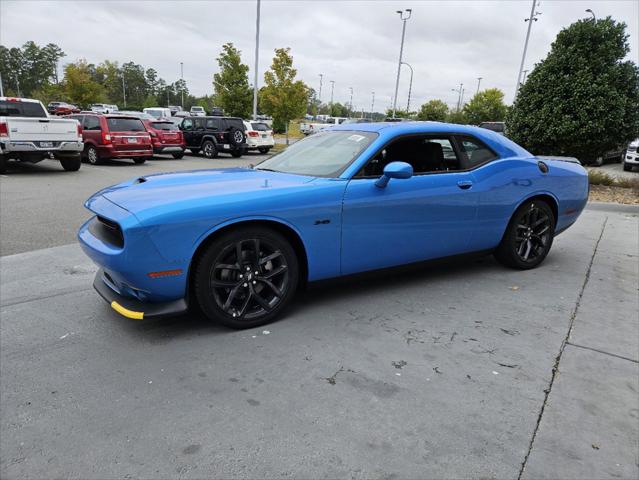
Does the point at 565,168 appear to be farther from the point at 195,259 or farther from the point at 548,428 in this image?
Result: the point at 195,259

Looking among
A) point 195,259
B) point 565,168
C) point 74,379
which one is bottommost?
Answer: point 74,379

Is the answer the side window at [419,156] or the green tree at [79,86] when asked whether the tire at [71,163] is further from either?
the green tree at [79,86]

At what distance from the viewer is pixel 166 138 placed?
58.2 feet

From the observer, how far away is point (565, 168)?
4.96 meters

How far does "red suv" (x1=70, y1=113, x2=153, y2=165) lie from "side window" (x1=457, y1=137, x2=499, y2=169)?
13.2 metres

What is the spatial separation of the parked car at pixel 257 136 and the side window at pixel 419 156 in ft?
58.6

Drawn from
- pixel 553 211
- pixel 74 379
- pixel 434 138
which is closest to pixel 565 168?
pixel 553 211

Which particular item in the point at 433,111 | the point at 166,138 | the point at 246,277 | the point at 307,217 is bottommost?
the point at 246,277

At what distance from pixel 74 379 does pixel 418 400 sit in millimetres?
1954

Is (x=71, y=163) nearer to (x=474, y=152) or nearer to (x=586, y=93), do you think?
(x=474, y=152)

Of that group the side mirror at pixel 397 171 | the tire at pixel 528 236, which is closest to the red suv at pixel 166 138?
the tire at pixel 528 236

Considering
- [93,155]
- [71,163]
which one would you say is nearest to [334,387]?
[71,163]

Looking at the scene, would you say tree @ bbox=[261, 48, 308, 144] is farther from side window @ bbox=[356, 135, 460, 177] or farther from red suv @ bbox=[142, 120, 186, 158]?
side window @ bbox=[356, 135, 460, 177]

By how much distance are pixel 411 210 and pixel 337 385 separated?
1.70m
